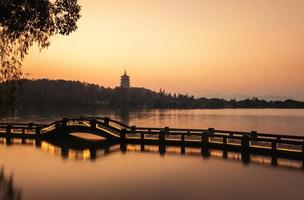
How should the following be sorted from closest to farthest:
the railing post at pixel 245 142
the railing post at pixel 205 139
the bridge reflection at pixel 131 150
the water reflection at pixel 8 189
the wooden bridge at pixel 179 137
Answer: the water reflection at pixel 8 189 → the bridge reflection at pixel 131 150 → the wooden bridge at pixel 179 137 → the railing post at pixel 245 142 → the railing post at pixel 205 139

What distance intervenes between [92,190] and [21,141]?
1960cm

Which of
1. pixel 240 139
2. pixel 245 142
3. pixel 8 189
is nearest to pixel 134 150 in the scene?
pixel 240 139

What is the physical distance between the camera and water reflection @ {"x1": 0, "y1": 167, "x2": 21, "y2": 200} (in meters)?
13.8

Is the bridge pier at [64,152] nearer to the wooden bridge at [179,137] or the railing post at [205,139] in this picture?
the wooden bridge at [179,137]

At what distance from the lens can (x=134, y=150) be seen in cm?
2723

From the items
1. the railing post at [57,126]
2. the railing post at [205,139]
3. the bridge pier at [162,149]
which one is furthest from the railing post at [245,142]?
the railing post at [57,126]

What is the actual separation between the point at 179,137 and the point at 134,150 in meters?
5.34

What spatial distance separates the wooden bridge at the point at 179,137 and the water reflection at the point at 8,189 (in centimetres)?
1418

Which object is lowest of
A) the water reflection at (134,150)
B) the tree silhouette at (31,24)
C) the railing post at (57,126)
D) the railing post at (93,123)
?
the water reflection at (134,150)

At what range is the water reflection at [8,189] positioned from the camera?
545 inches

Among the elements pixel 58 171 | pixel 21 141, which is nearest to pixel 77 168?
pixel 58 171

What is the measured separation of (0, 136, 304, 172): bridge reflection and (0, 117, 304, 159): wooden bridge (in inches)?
28.7

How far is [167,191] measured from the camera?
15.2m

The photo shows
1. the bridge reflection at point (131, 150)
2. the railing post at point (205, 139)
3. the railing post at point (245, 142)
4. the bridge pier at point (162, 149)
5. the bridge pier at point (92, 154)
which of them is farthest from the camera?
the railing post at point (205, 139)
